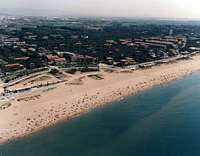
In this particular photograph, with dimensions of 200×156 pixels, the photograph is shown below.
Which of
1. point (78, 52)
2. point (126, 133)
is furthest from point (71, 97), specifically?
point (78, 52)

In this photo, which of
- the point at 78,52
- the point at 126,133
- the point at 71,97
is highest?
the point at 78,52

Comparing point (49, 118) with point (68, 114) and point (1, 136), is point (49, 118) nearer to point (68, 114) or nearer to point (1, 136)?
point (68, 114)

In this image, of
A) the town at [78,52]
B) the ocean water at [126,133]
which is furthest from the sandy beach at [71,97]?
the town at [78,52]

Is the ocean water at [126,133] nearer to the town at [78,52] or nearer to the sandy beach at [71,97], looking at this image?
the sandy beach at [71,97]

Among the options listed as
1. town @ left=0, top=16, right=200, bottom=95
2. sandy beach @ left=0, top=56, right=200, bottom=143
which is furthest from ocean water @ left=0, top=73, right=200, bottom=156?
town @ left=0, top=16, right=200, bottom=95

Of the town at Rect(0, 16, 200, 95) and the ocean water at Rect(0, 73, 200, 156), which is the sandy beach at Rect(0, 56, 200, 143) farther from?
the town at Rect(0, 16, 200, 95)

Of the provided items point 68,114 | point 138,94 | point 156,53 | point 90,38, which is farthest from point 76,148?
point 90,38

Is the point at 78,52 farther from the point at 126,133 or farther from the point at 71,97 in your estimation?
the point at 126,133
